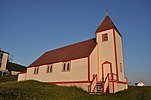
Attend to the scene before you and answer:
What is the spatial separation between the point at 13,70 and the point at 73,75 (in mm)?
37970

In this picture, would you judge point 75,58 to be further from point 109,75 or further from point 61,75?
point 109,75

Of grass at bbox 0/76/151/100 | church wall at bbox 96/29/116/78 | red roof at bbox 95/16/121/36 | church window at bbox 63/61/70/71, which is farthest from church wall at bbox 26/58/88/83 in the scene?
red roof at bbox 95/16/121/36

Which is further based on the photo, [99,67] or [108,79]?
[99,67]

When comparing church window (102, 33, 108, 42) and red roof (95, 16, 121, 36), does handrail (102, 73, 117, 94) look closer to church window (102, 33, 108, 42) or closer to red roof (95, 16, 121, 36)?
church window (102, 33, 108, 42)

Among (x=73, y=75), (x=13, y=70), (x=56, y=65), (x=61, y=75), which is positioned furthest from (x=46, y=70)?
(x=13, y=70)

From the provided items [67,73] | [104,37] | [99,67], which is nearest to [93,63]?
[99,67]

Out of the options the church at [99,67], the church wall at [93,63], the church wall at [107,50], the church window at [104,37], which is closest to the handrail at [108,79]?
the church at [99,67]

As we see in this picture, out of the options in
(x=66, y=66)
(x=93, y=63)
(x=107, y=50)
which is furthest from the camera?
(x=66, y=66)

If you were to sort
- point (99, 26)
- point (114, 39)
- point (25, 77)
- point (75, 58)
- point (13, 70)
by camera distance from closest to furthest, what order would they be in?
point (114, 39) < point (75, 58) < point (99, 26) < point (25, 77) < point (13, 70)

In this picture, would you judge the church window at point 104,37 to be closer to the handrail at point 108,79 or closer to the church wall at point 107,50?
the church wall at point 107,50

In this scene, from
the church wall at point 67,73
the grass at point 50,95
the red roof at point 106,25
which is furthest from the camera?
the red roof at point 106,25

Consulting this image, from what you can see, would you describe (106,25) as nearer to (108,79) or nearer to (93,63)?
(93,63)

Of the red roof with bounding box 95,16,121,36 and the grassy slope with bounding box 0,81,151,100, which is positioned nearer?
the grassy slope with bounding box 0,81,151,100

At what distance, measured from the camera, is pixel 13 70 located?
52.4 m
